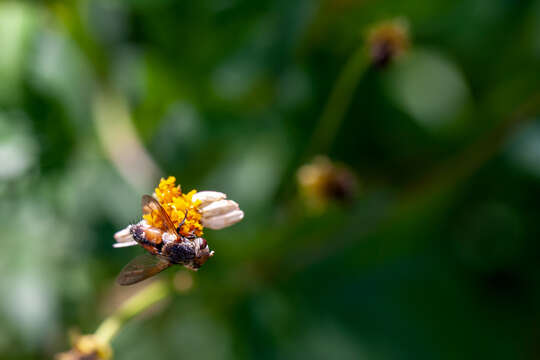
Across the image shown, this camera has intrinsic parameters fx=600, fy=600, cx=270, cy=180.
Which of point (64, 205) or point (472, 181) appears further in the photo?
point (472, 181)

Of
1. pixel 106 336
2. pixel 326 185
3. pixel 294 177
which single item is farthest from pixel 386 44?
pixel 106 336

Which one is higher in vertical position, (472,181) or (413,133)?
(413,133)

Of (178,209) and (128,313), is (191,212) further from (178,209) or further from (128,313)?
(128,313)

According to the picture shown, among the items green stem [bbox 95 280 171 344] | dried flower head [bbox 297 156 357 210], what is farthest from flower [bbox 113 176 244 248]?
dried flower head [bbox 297 156 357 210]

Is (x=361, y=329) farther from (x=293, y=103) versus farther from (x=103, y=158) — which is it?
(x=103, y=158)

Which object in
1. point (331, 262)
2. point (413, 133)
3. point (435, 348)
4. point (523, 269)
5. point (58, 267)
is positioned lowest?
point (435, 348)

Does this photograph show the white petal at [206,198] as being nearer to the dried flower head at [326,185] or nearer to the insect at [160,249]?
the insect at [160,249]

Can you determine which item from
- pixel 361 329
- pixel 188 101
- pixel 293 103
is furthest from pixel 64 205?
pixel 361 329
